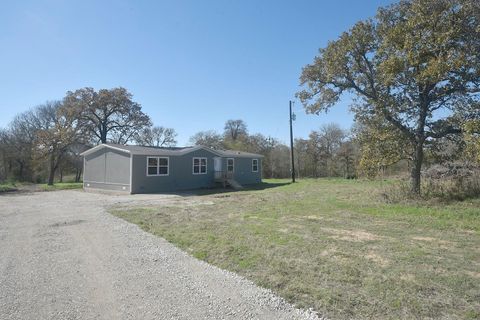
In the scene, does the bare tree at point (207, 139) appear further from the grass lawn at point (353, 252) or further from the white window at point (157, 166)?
the grass lawn at point (353, 252)

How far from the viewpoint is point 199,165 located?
22.7m

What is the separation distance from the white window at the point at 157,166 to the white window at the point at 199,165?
2.42 m

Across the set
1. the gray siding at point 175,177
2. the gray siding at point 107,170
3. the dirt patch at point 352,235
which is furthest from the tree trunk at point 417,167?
the gray siding at point 107,170

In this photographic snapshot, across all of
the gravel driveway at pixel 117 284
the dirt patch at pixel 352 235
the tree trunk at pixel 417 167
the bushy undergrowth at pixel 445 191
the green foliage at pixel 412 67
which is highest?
the green foliage at pixel 412 67

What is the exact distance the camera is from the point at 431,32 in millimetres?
10062

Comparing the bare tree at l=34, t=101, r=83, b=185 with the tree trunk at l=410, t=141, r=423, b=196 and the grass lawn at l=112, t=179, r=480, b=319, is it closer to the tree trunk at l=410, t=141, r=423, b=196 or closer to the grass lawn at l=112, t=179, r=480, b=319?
the grass lawn at l=112, t=179, r=480, b=319

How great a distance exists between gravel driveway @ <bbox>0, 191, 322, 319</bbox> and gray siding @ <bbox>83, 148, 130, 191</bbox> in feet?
40.2

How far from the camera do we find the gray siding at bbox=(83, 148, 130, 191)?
62.8 ft

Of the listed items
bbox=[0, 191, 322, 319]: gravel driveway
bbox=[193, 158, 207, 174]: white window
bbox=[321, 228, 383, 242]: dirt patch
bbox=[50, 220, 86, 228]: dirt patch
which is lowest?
bbox=[0, 191, 322, 319]: gravel driveway

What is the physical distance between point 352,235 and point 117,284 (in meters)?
4.76

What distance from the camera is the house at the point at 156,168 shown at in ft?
62.2

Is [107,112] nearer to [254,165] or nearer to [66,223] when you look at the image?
[254,165]

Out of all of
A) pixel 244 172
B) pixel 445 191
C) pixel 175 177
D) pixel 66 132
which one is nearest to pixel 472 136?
pixel 445 191

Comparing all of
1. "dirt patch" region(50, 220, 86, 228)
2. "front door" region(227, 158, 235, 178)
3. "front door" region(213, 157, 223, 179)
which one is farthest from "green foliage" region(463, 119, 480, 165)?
"front door" region(227, 158, 235, 178)
